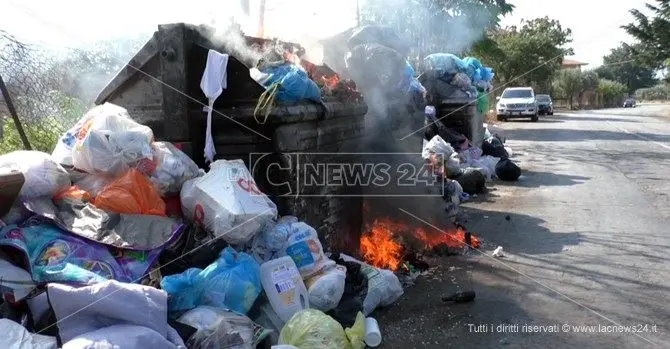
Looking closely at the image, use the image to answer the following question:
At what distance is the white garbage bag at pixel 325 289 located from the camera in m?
3.78

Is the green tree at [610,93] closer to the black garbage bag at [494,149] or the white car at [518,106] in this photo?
the white car at [518,106]

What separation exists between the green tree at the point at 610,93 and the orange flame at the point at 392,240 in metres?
61.0

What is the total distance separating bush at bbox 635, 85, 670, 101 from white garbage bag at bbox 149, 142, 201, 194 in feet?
270

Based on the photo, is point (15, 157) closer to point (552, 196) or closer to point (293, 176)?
point (293, 176)

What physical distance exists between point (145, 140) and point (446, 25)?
14554 millimetres

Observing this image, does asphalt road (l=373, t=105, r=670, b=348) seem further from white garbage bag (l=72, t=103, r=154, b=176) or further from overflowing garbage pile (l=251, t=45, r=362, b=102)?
white garbage bag (l=72, t=103, r=154, b=176)

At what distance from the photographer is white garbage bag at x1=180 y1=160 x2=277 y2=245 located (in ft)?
12.2

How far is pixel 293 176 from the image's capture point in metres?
4.46

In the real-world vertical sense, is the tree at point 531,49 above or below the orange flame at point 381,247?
above

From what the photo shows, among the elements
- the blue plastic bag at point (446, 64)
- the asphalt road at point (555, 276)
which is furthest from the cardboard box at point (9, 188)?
the blue plastic bag at point (446, 64)

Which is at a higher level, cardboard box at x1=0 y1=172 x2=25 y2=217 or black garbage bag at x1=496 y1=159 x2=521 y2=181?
cardboard box at x1=0 y1=172 x2=25 y2=217

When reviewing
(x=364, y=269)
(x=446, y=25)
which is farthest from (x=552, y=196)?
(x=446, y=25)

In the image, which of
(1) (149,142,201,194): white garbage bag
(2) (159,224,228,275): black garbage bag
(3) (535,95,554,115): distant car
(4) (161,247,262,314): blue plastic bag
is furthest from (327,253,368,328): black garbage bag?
(3) (535,95,554,115): distant car

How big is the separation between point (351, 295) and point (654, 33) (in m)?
39.8
